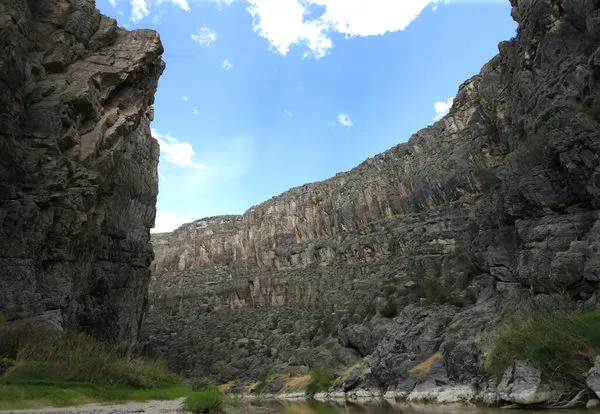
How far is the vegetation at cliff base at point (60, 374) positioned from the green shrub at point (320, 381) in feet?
53.1

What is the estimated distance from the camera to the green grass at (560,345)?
40.7ft

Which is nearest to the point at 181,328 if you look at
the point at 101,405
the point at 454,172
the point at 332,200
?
the point at 332,200

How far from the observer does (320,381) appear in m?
35.2

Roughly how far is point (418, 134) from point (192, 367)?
147 feet

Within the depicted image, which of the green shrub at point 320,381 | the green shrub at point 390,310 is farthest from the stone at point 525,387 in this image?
the green shrub at point 390,310

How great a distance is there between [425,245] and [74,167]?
124 ft

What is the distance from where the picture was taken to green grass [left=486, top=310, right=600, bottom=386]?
1239 cm

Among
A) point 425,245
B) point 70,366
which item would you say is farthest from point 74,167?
point 425,245

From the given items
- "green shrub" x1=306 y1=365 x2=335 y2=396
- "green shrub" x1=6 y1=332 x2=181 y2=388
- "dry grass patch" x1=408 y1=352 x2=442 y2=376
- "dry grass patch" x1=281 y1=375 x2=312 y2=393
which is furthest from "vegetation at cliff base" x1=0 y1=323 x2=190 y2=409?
"dry grass patch" x1=281 y1=375 x2=312 y2=393

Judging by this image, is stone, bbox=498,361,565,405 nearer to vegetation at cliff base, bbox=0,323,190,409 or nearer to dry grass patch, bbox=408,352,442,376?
dry grass patch, bbox=408,352,442,376

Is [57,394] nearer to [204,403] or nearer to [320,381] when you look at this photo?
[204,403]

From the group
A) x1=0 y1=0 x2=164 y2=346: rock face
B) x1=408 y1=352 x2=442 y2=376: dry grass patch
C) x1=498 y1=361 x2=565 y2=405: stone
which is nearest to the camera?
x1=498 y1=361 x2=565 y2=405: stone

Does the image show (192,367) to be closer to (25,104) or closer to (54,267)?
(54,267)

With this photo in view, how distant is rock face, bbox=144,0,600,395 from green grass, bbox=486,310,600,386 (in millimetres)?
3194
